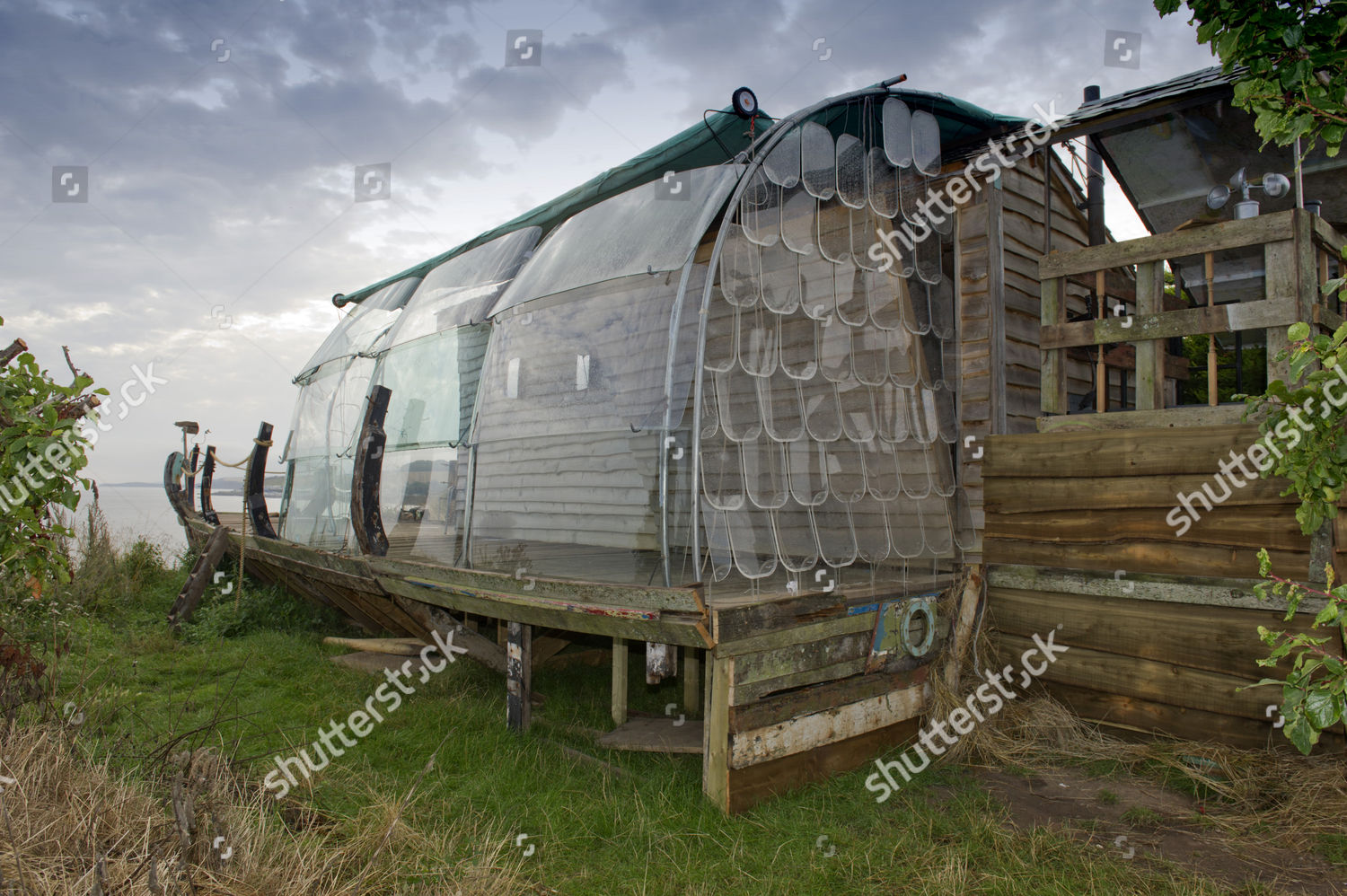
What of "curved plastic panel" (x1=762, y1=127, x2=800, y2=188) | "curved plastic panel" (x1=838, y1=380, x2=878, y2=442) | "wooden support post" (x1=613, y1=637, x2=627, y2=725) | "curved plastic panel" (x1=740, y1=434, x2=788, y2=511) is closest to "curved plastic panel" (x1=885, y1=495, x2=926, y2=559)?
"curved plastic panel" (x1=838, y1=380, x2=878, y2=442)

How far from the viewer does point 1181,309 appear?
5.33m

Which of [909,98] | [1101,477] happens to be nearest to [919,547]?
[1101,477]

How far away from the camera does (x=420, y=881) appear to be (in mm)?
3291

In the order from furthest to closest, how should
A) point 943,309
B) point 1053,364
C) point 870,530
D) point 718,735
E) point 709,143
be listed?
point 709,143 < point 943,309 < point 1053,364 < point 870,530 < point 718,735

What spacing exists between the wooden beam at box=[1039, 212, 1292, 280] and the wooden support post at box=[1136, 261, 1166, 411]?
10cm

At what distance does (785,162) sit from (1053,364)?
2360 mm

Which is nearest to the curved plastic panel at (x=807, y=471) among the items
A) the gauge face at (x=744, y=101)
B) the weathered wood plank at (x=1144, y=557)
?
the weathered wood plank at (x=1144, y=557)

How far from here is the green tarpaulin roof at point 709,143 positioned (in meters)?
5.55

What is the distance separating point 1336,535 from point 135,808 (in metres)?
5.85

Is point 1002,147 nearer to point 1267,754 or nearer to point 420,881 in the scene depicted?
point 1267,754

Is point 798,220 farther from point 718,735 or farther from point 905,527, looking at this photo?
point 718,735

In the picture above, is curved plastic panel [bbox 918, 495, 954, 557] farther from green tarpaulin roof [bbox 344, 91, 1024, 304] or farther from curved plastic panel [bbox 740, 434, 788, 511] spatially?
green tarpaulin roof [bbox 344, 91, 1024, 304]

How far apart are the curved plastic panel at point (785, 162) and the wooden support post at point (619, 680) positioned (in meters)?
2.99

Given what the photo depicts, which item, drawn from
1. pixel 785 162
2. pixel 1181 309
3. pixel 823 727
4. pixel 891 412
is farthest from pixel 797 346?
pixel 1181 309
